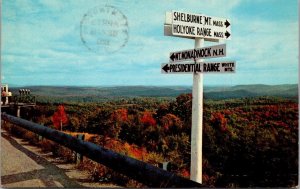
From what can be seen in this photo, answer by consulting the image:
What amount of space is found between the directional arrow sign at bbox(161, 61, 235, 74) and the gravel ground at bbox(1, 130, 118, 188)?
170cm

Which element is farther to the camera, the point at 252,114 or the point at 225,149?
the point at 252,114

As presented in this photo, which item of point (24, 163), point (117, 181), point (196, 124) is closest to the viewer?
point (196, 124)

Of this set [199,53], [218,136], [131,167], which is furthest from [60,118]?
[199,53]

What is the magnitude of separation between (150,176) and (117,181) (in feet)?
3.76

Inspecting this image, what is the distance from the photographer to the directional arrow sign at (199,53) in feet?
14.3

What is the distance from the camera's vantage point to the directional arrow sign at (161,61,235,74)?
4289 mm

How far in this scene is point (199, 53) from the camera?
4574 mm

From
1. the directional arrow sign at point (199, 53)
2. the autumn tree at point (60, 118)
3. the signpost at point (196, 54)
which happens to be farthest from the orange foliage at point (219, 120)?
the directional arrow sign at point (199, 53)

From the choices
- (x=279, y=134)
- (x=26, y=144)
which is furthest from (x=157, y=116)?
(x=26, y=144)

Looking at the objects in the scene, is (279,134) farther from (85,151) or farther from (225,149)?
(85,151)

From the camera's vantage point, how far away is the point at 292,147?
8641mm

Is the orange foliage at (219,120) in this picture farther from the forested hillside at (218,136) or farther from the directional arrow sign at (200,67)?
the directional arrow sign at (200,67)

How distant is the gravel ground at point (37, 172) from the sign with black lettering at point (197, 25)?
2198mm

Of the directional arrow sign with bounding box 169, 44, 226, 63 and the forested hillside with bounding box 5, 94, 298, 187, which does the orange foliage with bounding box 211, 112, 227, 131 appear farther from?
the directional arrow sign with bounding box 169, 44, 226, 63
